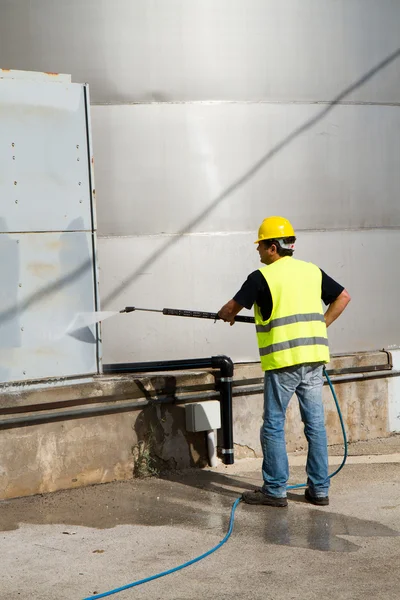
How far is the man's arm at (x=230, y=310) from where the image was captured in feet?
21.6

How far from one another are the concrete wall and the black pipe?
0.46 metres

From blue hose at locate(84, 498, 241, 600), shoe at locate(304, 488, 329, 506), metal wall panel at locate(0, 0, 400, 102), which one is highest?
metal wall panel at locate(0, 0, 400, 102)

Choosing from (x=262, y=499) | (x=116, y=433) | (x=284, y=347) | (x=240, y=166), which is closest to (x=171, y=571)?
(x=262, y=499)

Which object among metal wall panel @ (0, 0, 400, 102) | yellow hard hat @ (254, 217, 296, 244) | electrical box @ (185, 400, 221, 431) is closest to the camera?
yellow hard hat @ (254, 217, 296, 244)

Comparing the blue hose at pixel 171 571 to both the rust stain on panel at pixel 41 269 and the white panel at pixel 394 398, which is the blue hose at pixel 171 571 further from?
the white panel at pixel 394 398

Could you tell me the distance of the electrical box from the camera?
7695 mm

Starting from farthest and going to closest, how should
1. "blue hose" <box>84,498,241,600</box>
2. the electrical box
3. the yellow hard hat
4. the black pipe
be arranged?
the black pipe → the electrical box → the yellow hard hat → "blue hose" <box>84,498,241,600</box>

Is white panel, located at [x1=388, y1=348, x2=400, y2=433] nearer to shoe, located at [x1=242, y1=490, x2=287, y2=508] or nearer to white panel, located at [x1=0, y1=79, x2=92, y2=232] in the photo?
shoe, located at [x1=242, y1=490, x2=287, y2=508]

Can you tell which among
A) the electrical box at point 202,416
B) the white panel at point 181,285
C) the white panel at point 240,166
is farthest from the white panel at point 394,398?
the electrical box at point 202,416

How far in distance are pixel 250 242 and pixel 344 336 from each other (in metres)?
1.27

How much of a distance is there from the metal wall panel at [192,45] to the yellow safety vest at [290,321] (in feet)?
8.18

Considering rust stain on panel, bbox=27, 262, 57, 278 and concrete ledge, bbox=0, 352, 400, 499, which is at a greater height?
rust stain on panel, bbox=27, 262, 57, 278

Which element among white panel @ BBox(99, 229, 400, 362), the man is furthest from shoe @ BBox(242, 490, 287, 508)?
white panel @ BBox(99, 229, 400, 362)

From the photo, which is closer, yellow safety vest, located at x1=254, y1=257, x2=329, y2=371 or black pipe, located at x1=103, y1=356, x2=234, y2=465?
yellow safety vest, located at x1=254, y1=257, x2=329, y2=371
